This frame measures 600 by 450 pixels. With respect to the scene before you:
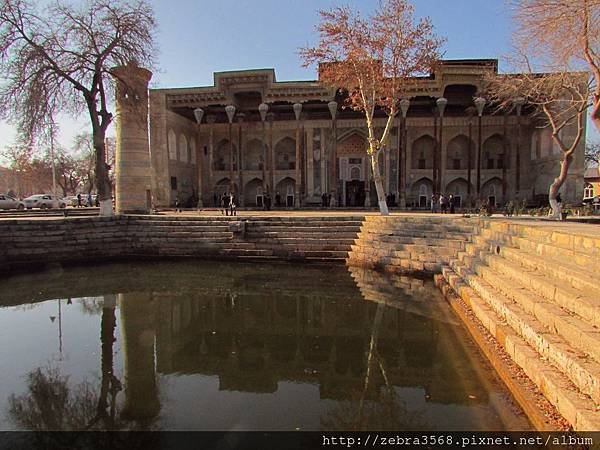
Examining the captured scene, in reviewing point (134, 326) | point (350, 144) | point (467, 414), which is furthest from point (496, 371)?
point (350, 144)

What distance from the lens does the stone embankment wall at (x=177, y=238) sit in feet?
43.6

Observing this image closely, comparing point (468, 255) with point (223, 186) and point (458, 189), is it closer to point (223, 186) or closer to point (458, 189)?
point (458, 189)

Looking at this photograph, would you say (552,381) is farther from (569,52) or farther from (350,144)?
(350,144)

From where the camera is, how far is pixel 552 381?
146 inches

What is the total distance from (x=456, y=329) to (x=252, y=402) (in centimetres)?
376

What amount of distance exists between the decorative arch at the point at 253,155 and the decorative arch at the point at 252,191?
3.95ft

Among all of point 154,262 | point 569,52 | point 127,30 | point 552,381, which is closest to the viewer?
point 552,381

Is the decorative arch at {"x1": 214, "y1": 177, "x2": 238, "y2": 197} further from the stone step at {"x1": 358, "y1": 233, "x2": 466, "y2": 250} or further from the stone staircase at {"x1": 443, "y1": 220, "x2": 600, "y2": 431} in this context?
the stone staircase at {"x1": 443, "y1": 220, "x2": 600, "y2": 431}

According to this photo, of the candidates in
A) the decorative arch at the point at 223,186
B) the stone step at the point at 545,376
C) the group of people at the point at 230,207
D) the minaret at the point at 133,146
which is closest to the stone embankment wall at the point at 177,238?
the minaret at the point at 133,146

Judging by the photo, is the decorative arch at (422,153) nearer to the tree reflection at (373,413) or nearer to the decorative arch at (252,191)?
the decorative arch at (252,191)

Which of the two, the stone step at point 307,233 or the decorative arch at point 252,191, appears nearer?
the stone step at point 307,233

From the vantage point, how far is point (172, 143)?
91.7ft

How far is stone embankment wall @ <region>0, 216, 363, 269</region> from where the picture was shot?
43.6 ft

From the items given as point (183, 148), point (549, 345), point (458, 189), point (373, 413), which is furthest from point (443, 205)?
point (183, 148)
